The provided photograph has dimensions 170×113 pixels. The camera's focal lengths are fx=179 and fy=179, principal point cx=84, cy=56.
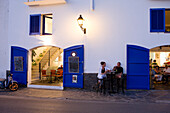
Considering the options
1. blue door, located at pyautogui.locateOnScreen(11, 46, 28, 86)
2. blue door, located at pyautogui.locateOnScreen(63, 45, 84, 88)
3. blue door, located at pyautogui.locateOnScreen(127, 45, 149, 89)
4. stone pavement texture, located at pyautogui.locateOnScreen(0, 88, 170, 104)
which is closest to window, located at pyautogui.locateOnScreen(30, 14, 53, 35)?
blue door, located at pyautogui.locateOnScreen(11, 46, 28, 86)

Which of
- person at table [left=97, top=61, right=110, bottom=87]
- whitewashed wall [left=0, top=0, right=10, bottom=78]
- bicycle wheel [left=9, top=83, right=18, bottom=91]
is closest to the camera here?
person at table [left=97, top=61, right=110, bottom=87]

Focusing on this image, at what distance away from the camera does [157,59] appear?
19.2m

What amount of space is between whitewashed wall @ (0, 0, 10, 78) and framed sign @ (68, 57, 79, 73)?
457 centimetres

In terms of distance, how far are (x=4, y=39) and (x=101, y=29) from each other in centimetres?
690

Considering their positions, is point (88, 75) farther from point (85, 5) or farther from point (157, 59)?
point (157, 59)

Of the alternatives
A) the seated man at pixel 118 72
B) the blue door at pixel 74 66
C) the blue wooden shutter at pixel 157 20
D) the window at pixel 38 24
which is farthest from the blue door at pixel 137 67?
the window at pixel 38 24

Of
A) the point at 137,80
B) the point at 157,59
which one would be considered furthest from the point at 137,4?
the point at 157,59

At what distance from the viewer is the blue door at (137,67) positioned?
10688 millimetres

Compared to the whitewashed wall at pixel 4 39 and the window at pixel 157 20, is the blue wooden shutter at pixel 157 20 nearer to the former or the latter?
the window at pixel 157 20

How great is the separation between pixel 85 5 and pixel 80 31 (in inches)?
66.1

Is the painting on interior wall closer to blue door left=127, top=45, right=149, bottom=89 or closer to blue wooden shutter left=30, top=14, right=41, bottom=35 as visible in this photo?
blue wooden shutter left=30, top=14, right=41, bottom=35

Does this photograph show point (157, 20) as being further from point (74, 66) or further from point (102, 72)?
point (74, 66)

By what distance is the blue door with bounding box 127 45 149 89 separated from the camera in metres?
10.7

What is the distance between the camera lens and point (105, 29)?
11.1 m
